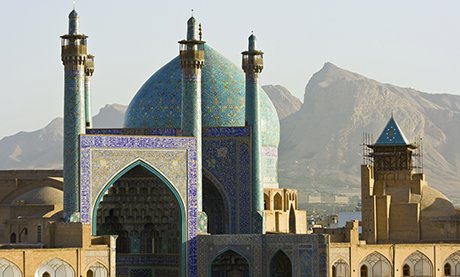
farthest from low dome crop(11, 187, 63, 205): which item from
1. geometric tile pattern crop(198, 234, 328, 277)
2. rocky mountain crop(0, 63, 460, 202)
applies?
rocky mountain crop(0, 63, 460, 202)

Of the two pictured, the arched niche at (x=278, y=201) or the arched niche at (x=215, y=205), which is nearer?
the arched niche at (x=215, y=205)

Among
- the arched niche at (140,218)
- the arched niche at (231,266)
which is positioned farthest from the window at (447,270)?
the arched niche at (140,218)

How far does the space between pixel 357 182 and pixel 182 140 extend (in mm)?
137317

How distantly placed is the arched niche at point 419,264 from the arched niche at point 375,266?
1.90ft

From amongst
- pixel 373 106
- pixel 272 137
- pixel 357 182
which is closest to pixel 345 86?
pixel 373 106

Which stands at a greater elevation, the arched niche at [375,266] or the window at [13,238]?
the window at [13,238]

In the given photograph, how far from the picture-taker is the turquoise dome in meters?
32.2

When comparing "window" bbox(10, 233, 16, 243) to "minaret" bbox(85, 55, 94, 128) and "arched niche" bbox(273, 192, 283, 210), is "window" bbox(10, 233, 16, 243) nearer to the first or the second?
"minaret" bbox(85, 55, 94, 128)

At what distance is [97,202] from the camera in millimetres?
28031

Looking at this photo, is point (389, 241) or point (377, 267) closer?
point (377, 267)

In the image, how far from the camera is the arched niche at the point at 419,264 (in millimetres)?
30711

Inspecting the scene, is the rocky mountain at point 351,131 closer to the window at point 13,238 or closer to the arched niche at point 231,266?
the window at point 13,238

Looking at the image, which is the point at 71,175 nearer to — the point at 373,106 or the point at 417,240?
the point at 417,240

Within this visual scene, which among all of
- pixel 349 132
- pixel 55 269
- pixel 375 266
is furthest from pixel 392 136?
pixel 349 132
